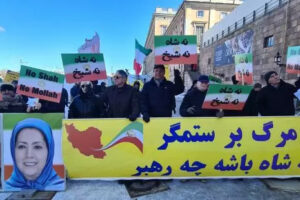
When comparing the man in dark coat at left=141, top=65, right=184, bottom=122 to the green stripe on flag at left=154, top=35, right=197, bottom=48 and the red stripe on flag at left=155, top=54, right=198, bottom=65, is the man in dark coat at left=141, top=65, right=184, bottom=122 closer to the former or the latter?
the red stripe on flag at left=155, top=54, right=198, bottom=65

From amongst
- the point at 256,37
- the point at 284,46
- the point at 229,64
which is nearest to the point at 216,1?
the point at 229,64

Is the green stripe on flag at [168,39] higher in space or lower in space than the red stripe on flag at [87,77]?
higher

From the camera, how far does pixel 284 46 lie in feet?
44.7

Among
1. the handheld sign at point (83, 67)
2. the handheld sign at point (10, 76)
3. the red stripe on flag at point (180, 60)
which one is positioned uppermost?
the red stripe on flag at point (180, 60)

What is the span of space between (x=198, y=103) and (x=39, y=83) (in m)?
2.37

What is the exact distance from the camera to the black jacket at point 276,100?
4.10 m

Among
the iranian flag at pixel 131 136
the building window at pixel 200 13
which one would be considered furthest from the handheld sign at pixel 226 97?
the building window at pixel 200 13

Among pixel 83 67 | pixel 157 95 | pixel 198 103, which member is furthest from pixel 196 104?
pixel 83 67

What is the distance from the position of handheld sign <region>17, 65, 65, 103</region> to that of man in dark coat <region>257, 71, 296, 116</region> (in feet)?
10.3

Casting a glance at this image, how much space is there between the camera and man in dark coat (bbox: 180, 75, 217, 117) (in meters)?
4.04


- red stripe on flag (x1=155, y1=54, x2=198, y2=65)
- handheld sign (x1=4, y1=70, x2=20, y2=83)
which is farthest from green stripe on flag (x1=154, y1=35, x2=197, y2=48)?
handheld sign (x1=4, y1=70, x2=20, y2=83)

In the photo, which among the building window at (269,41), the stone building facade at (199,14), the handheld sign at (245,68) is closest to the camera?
the handheld sign at (245,68)

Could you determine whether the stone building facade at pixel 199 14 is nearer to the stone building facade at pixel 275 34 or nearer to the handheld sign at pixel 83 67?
the stone building facade at pixel 275 34

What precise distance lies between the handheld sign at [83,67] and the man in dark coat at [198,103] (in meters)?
1.47
